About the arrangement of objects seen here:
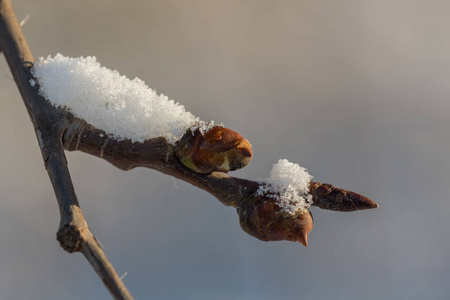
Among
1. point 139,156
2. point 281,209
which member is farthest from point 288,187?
point 139,156

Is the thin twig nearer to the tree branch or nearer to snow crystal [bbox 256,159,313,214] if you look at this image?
the tree branch

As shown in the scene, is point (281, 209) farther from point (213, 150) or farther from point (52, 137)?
point (52, 137)

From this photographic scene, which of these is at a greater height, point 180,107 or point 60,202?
point 180,107

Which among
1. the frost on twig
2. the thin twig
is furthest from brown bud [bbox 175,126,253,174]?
the thin twig

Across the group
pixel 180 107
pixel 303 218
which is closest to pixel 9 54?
pixel 180 107

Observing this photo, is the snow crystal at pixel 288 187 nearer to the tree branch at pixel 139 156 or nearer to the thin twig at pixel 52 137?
the tree branch at pixel 139 156

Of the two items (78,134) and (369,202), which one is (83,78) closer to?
(78,134)

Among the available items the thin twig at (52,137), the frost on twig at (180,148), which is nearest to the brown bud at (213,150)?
the frost on twig at (180,148)
